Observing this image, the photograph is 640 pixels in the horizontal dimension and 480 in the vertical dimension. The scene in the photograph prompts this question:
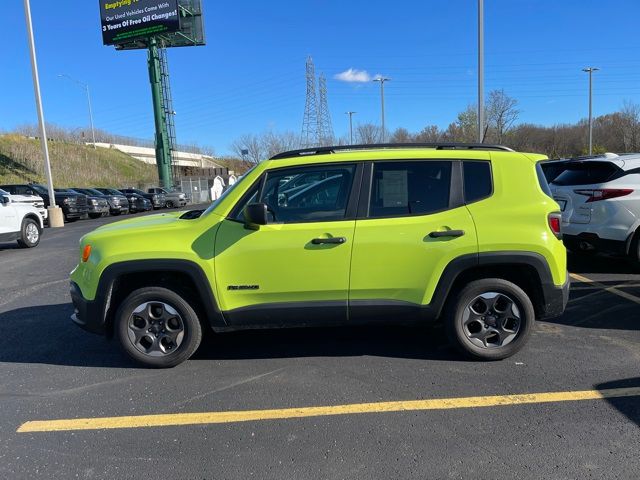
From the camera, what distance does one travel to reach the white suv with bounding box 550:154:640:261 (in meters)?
6.87

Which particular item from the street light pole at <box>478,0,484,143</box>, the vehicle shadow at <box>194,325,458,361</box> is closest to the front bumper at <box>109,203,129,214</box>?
the street light pole at <box>478,0,484,143</box>

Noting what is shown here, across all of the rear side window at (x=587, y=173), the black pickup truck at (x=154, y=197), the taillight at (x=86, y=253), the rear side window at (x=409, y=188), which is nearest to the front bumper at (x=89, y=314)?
the taillight at (x=86, y=253)

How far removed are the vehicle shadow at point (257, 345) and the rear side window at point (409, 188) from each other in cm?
132

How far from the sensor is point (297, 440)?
3078 millimetres

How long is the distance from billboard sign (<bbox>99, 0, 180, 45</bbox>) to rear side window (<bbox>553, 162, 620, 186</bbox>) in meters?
40.0

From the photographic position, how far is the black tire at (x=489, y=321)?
4.05m

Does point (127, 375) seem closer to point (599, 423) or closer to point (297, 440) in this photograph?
point (297, 440)

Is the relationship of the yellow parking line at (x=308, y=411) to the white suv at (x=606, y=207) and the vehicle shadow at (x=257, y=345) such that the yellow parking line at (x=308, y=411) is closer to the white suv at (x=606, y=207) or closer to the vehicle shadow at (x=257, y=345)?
the vehicle shadow at (x=257, y=345)

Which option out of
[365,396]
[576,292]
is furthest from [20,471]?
[576,292]

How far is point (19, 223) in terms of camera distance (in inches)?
464

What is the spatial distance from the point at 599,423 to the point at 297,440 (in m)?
1.93

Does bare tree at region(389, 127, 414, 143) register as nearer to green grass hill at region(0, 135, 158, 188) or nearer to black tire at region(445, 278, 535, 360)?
green grass hill at region(0, 135, 158, 188)

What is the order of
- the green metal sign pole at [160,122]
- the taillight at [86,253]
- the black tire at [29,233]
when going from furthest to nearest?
the green metal sign pole at [160,122]
the black tire at [29,233]
the taillight at [86,253]

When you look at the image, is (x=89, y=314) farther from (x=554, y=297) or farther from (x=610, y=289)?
(x=610, y=289)
